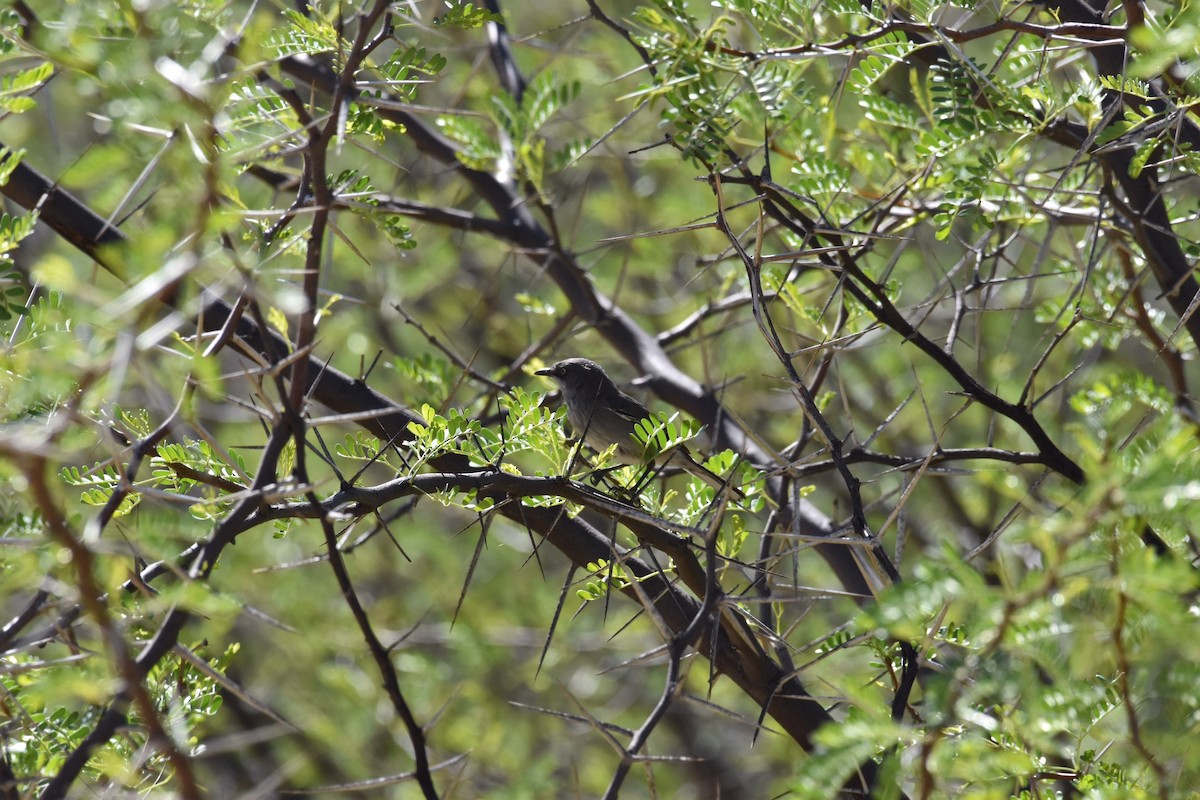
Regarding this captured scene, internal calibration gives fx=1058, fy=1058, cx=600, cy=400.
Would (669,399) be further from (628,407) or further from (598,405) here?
(628,407)

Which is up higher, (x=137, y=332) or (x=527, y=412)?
(x=137, y=332)

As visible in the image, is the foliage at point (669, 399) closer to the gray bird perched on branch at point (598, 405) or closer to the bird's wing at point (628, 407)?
the gray bird perched on branch at point (598, 405)

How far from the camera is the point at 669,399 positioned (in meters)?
4.75

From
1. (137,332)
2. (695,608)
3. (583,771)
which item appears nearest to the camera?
(137,332)

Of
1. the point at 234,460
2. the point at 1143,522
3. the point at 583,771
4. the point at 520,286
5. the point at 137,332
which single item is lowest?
the point at 583,771

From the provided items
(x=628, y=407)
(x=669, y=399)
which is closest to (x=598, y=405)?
(x=628, y=407)

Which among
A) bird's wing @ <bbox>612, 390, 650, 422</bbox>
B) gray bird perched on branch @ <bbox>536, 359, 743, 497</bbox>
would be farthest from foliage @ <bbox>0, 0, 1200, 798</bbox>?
bird's wing @ <bbox>612, 390, 650, 422</bbox>

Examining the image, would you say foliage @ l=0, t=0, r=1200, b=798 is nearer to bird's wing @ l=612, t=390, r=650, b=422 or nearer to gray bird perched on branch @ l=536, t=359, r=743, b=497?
gray bird perched on branch @ l=536, t=359, r=743, b=497

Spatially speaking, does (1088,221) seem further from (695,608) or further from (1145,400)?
(695,608)

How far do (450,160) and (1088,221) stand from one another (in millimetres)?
2793

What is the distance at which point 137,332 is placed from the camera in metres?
1.74

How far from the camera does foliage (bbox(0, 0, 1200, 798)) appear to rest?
6.08 ft

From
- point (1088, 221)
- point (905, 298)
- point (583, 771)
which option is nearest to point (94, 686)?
point (1088, 221)

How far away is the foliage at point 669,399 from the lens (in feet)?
6.08
